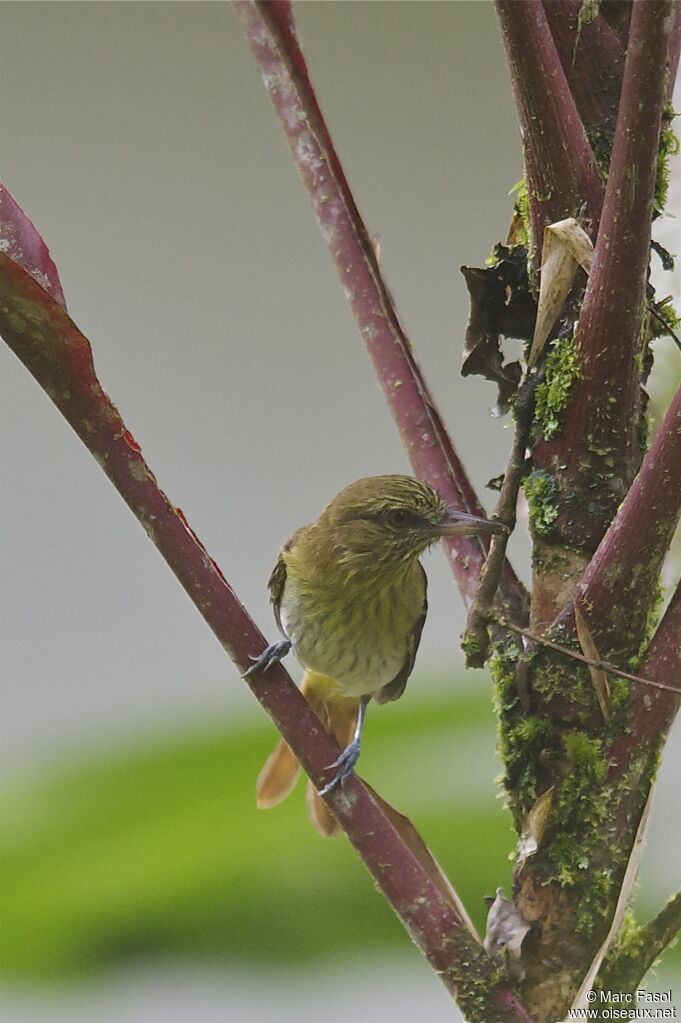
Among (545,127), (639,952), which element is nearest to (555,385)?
(545,127)

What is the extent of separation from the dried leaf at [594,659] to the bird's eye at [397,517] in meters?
0.58

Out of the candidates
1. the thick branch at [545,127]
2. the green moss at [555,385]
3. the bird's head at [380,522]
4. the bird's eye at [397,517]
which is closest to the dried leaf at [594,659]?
the green moss at [555,385]

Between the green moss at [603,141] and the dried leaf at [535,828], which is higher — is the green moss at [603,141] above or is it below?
above

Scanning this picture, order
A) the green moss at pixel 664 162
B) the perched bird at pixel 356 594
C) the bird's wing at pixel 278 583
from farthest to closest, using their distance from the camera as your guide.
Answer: the bird's wing at pixel 278 583 → the perched bird at pixel 356 594 → the green moss at pixel 664 162

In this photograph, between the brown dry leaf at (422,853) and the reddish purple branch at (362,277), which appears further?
the reddish purple branch at (362,277)

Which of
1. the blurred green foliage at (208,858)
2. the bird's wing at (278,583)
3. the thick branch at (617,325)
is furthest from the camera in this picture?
the bird's wing at (278,583)

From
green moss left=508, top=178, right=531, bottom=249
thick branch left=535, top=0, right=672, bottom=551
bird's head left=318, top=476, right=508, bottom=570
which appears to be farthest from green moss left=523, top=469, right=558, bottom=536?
bird's head left=318, top=476, right=508, bottom=570

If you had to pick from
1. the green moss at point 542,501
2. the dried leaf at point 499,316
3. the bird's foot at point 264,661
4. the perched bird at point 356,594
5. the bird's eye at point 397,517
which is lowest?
the perched bird at point 356,594

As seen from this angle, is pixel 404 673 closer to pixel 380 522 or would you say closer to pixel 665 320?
pixel 380 522

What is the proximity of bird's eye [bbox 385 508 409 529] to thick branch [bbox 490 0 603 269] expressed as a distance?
0.54 m

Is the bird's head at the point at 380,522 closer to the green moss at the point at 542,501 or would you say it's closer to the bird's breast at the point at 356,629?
the bird's breast at the point at 356,629

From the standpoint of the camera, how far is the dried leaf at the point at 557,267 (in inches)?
27.4

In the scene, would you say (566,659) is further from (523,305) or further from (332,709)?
(332,709)

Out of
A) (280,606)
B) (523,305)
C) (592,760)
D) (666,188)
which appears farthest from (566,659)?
(280,606)
